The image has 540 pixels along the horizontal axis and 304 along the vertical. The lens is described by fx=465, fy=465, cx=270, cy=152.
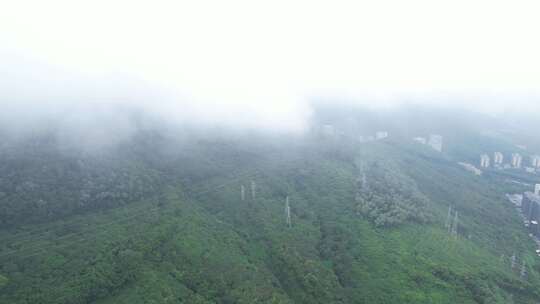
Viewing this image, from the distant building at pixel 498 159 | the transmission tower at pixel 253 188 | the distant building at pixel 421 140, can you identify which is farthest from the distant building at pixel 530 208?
the transmission tower at pixel 253 188

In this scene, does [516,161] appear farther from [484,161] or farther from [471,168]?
[471,168]

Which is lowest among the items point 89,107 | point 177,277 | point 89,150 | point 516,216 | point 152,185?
point 516,216

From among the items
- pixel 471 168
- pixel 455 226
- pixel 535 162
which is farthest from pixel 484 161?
pixel 455 226

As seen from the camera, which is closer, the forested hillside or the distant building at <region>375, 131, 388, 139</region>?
the forested hillside

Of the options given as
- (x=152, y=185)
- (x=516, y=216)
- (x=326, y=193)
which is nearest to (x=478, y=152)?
(x=516, y=216)

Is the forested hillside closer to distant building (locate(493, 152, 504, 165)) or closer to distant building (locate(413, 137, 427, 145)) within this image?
distant building (locate(413, 137, 427, 145))

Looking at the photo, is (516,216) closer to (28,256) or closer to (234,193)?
(234,193)

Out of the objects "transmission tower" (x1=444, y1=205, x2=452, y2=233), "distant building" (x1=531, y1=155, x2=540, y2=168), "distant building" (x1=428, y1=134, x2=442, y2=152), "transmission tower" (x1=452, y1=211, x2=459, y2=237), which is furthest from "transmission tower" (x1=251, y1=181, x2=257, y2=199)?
"distant building" (x1=531, y1=155, x2=540, y2=168)
